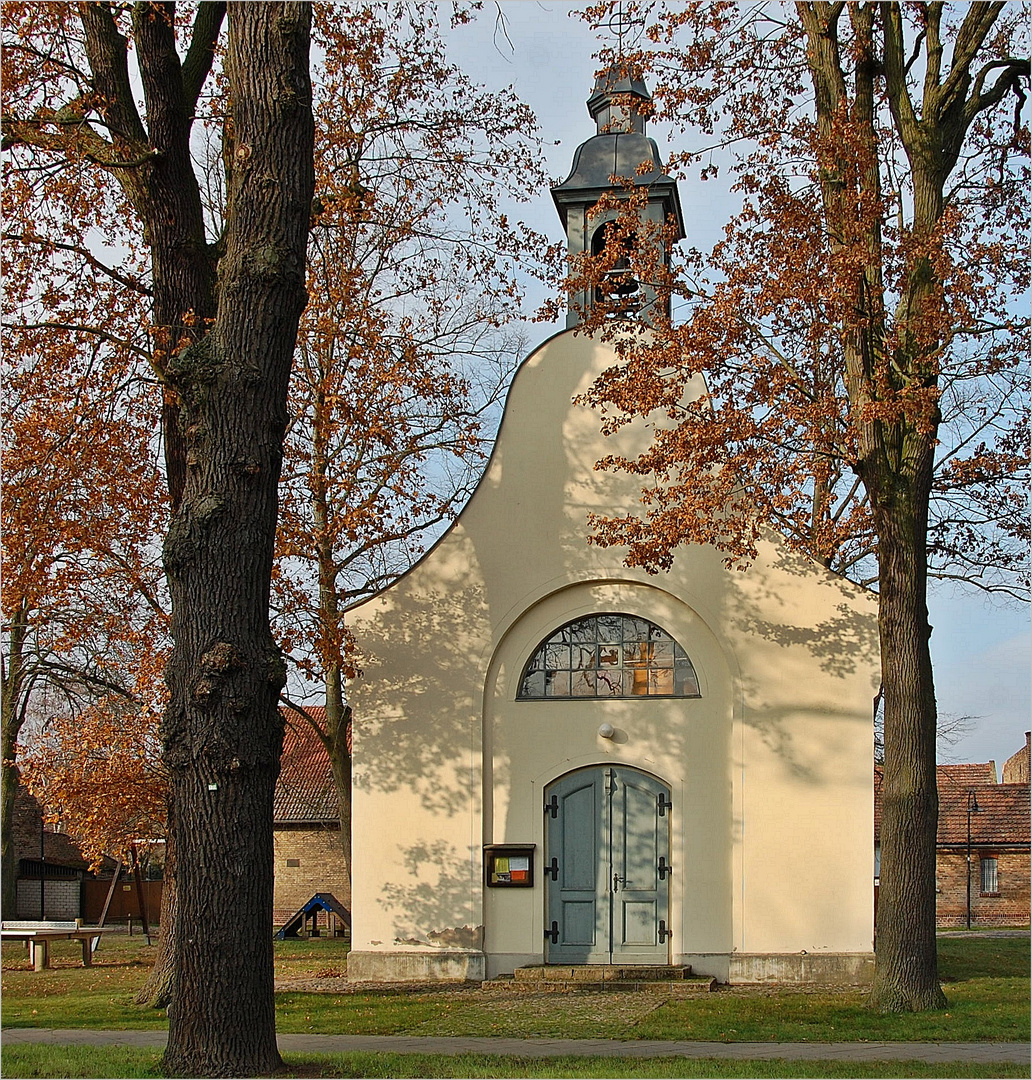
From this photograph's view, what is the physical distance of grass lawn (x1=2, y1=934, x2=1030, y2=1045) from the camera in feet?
38.8

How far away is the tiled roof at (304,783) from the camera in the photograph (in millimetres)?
35875

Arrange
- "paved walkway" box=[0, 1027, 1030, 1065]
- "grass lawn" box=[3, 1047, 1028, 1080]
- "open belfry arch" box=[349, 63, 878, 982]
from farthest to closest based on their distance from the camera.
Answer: "open belfry arch" box=[349, 63, 878, 982]
"paved walkway" box=[0, 1027, 1030, 1065]
"grass lawn" box=[3, 1047, 1028, 1080]

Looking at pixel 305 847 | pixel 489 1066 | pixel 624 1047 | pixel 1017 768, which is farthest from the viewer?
pixel 1017 768

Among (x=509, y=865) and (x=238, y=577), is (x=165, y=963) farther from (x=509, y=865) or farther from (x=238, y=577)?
(x=238, y=577)

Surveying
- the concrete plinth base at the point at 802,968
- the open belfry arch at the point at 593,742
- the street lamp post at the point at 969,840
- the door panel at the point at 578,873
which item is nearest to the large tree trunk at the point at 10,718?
the open belfry arch at the point at 593,742

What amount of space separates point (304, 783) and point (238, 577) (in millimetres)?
30206

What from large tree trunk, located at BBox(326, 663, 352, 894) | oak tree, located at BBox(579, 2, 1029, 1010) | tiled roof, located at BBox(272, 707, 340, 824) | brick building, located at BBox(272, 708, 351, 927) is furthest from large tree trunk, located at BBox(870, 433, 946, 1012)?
brick building, located at BBox(272, 708, 351, 927)

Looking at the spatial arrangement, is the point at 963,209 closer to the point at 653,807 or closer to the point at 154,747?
the point at 653,807

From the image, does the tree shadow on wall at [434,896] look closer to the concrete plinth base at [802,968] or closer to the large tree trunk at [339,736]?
the concrete plinth base at [802,968]

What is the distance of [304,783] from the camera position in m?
38.0

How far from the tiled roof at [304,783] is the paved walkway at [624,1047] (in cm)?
2305

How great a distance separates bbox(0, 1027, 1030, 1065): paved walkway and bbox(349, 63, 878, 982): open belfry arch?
175 inches

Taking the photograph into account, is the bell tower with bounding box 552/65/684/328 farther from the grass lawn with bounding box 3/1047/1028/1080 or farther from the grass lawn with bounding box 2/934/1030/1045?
the grass lawn with bounding box 3/1047/1028/1080

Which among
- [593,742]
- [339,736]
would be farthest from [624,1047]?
[339,736]
